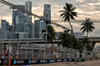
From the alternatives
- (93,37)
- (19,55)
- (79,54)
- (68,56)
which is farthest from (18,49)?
(93,37)

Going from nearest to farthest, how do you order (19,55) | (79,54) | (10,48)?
1. (10,48)
2. (19,55)
3. (79,54)

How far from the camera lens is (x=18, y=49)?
939 inches

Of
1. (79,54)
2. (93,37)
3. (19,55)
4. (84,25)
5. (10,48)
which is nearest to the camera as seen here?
(10,48)

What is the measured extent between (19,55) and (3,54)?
81.9 inches

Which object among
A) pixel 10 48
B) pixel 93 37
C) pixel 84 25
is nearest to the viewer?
pixel 10 48

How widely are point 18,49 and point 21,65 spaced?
211 centimetres

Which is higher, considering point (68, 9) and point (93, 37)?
point (68, 9)

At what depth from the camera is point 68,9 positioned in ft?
240

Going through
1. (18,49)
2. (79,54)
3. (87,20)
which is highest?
(87,20)

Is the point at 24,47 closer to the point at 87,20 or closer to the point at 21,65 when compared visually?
the point at 21,65

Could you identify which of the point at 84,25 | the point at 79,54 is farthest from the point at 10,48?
the point at 84,25

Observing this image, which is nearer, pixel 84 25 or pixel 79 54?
pixel 79 54

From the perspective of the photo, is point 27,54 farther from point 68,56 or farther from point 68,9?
point 68,9

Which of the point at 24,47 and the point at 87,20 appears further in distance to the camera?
the point at 87,20
